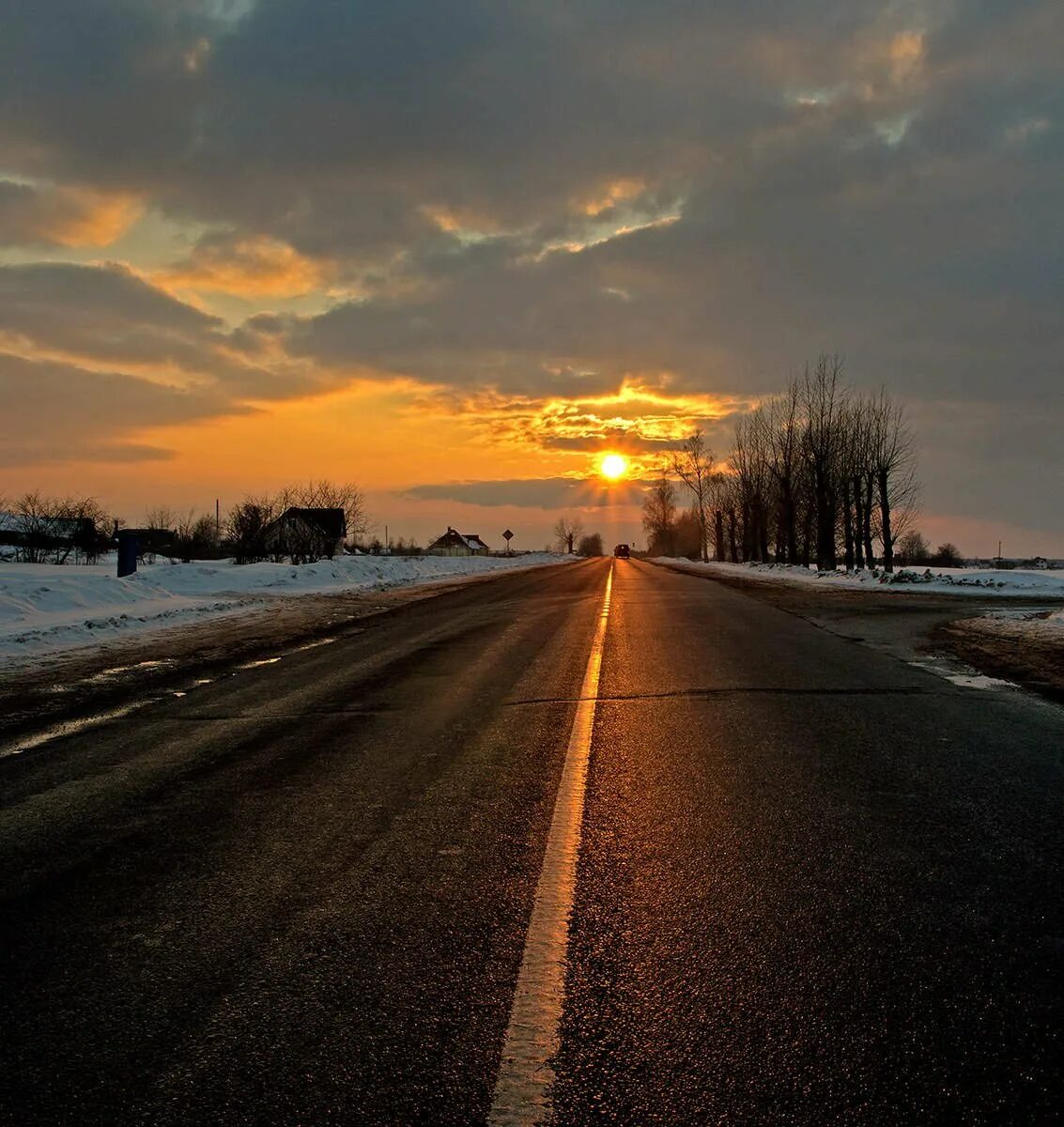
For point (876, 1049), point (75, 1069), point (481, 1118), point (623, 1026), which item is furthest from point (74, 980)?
point (876, 1049)

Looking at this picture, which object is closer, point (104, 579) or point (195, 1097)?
point (195, 1097)

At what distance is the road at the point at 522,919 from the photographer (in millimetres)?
2100

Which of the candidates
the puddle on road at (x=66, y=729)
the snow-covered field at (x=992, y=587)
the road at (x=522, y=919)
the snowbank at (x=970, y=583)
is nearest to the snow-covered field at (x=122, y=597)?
the puddle on road at (x=66, y=729)

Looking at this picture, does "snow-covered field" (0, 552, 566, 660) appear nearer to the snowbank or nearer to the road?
the road

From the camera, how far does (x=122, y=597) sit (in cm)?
1795

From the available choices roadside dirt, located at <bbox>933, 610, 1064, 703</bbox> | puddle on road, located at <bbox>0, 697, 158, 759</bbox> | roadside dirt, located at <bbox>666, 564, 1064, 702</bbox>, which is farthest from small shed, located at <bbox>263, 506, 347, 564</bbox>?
puddle on road, located at <bbox>0, 697, 158, 759</bbox>

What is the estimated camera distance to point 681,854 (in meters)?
3.68

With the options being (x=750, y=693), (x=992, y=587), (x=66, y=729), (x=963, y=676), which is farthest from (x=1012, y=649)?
(x=992, y=587)

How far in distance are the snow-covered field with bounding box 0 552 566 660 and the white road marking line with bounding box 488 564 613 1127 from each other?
9521mm

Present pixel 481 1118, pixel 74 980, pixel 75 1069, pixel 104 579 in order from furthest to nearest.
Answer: pixel 104 579 → pixel 74 980 → pixel 75 1069 → pixel 481 1118

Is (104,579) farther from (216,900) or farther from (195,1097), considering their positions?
(195,1097)

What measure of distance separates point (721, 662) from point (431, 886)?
7.02m

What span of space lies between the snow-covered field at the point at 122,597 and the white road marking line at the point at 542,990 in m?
9.52

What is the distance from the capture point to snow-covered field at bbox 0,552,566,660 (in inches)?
506
